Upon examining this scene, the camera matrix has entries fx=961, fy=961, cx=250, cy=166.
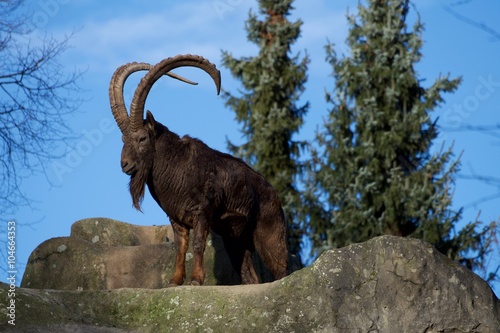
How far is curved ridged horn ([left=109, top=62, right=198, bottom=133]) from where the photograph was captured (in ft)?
38.6

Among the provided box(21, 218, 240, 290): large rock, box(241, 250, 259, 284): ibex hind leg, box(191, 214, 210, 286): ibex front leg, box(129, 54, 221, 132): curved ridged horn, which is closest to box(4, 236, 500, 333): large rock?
box(191, 214, 210, 286): ibex front leg

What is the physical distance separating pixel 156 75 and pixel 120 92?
20.1 inches

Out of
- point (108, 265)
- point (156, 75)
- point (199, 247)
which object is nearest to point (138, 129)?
point (156, 75)

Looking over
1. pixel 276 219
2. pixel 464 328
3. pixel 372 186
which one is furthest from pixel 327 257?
pixel 372 186

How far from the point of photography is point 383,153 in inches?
1085

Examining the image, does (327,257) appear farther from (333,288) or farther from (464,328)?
(464,328)

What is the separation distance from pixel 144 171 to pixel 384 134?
16714 mm

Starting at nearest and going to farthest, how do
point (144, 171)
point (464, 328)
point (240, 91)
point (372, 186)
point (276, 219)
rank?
point (464, 328)
point (144, 171)
point (276, 219)
point (372, 186)
point (240, 91)

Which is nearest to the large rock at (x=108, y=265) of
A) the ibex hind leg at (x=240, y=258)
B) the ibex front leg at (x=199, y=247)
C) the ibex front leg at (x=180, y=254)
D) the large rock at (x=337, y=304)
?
the ibex hind leg at (x=240, y=258)

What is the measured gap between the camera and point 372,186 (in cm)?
2733

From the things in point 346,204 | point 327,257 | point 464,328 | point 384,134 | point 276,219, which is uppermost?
point 384,134

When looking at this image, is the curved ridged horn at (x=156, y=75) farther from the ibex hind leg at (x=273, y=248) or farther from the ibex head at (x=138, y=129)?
the ibex hind leg at (x=273, y=248)

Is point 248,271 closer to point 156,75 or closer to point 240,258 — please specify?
point 240,258

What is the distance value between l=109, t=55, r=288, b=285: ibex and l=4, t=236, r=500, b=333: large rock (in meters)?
1.36
